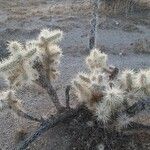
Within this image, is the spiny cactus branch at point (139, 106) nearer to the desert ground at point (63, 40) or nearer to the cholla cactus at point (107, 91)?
→ the cholla cactus at point (107, 91)

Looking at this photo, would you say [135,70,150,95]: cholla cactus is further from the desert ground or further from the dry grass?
the dry grass

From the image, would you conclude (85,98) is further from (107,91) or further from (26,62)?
(26,62)

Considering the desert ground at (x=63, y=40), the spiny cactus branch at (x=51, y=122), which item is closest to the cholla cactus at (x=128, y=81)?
the spiny cactus branch at (x=51, y=122)

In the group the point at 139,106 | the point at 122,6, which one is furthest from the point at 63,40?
the point at 139,106

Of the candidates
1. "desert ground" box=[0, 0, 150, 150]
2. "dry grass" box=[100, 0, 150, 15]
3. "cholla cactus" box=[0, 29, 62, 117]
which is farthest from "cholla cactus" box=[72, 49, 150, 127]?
"dry grass" box=[100, 0, 150, 15]

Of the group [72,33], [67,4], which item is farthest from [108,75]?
[67,4]

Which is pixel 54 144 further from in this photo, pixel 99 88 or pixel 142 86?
pixel 142 86
